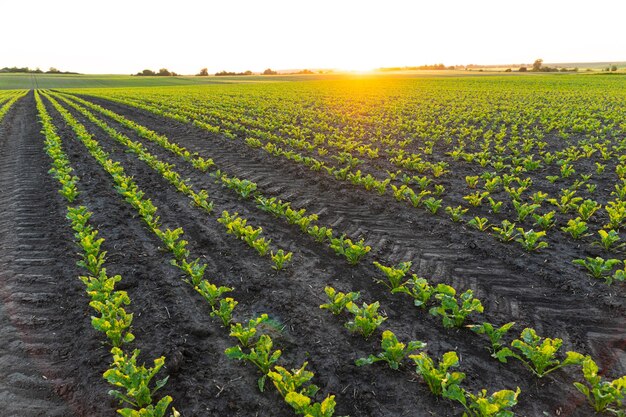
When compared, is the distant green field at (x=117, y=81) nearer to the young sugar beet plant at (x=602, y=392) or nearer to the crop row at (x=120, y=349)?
the crop row at (x=120, y=349)

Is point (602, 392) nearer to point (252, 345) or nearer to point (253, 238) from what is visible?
point (252, 345)

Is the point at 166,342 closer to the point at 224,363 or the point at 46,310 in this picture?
the point at 224,363

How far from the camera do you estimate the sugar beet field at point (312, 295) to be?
4305 millimetres

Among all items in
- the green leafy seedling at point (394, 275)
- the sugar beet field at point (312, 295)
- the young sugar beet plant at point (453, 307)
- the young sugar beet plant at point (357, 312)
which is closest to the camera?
the sugar beet field at point (312, 295)

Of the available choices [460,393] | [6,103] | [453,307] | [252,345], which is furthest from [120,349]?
[6,103]

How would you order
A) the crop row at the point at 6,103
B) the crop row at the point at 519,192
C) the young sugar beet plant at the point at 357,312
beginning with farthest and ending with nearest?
the crop row at the point at 6,103 → the crop row at the point at 519,192 → the young sugar beet plant at the point at 357,312

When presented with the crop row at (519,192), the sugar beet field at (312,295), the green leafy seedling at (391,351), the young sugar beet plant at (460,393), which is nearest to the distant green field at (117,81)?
the crop row at (519,192)

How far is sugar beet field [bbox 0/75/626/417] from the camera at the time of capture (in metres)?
4.30

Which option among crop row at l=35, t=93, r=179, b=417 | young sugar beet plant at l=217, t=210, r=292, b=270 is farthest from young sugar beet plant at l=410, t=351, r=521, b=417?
young sugar beet plant at l=217, t=210, r=292, b=270

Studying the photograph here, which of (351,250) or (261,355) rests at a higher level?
(351,250)

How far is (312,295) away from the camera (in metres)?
6.09

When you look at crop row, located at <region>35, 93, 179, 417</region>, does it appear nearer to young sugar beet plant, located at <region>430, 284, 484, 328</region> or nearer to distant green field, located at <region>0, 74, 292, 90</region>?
young sugar beet plant, located at <region>430, 284, 484, 328</region>

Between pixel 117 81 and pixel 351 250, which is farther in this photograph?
pixel 117 81

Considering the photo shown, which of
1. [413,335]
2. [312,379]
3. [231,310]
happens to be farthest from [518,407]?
[231,310]
